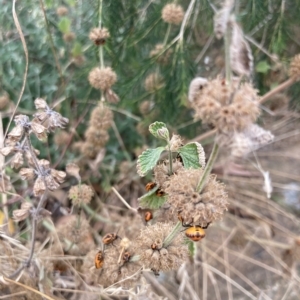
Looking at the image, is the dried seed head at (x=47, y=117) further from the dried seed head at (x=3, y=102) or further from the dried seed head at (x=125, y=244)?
the dried seed head at (x=3, y=102)

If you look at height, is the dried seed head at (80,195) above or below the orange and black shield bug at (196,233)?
below

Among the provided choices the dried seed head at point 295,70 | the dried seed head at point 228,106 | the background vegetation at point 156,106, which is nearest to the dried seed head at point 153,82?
the background vegetation at point 156,106

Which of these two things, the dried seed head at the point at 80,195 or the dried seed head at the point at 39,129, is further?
the dried seed head at the point at 80,195

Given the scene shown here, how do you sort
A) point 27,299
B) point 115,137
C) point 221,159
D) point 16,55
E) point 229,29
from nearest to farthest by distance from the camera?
1. point 229,29
2. point 27,299
3. point 16,55
4. point 115,137
5. point 221,159

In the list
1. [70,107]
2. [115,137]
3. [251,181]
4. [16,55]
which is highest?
[16,55]

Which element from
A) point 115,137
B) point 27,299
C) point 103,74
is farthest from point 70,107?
point 27,299

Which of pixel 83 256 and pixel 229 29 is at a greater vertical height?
pixel 229 29

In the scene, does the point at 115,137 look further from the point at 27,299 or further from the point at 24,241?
the point at 27,299
